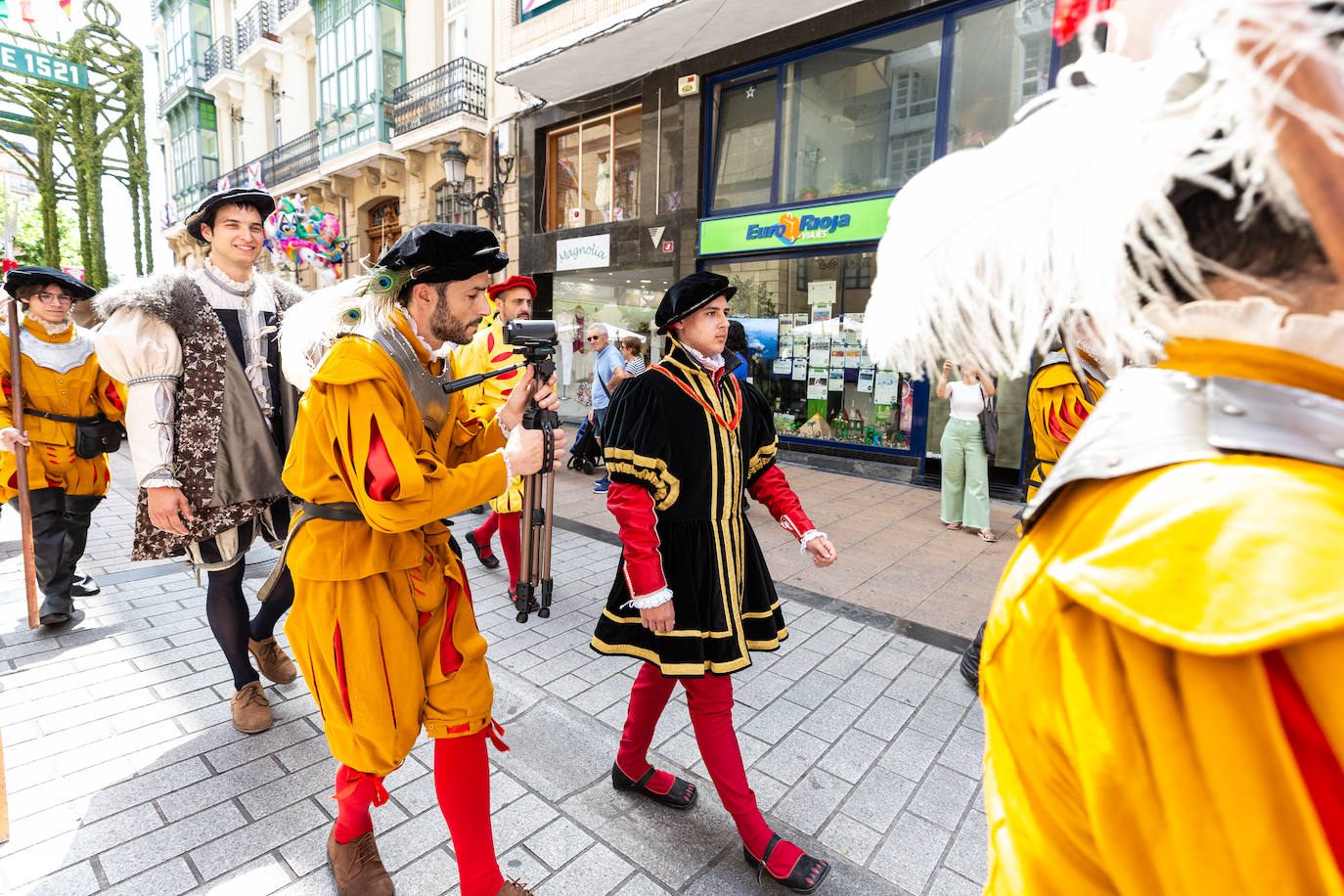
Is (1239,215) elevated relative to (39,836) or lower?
elevated

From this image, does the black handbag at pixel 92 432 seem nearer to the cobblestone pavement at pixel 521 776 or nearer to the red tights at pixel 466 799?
the cobblestone pavement at pixel 521 776

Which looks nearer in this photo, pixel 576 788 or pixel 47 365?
pixel 576 788

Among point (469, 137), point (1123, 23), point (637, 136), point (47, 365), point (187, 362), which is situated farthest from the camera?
point (469, 137)

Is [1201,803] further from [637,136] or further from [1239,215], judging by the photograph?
[637,136]

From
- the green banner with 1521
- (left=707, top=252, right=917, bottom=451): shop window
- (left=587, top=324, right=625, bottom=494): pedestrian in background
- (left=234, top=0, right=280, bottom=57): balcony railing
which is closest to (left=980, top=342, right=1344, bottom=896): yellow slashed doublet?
(left=587, top=324, right=625, bottom=494): pedestrian in background

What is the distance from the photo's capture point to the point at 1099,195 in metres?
0.64

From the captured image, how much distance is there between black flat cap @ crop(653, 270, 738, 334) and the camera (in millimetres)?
2322

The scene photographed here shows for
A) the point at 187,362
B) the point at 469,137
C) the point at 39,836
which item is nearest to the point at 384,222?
the point at 469,137

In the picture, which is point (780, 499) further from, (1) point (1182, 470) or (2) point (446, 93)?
(2) point (446, 93)

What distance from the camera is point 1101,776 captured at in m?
0.60

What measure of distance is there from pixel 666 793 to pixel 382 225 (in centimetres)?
1679

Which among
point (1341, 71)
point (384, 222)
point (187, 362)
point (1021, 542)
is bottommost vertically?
point (1021, 542)

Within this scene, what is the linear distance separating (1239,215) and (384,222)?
58.6ft

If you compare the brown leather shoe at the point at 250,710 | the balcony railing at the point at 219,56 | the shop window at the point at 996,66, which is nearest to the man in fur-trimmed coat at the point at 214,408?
the brown leather shoe at the point at 250,710
